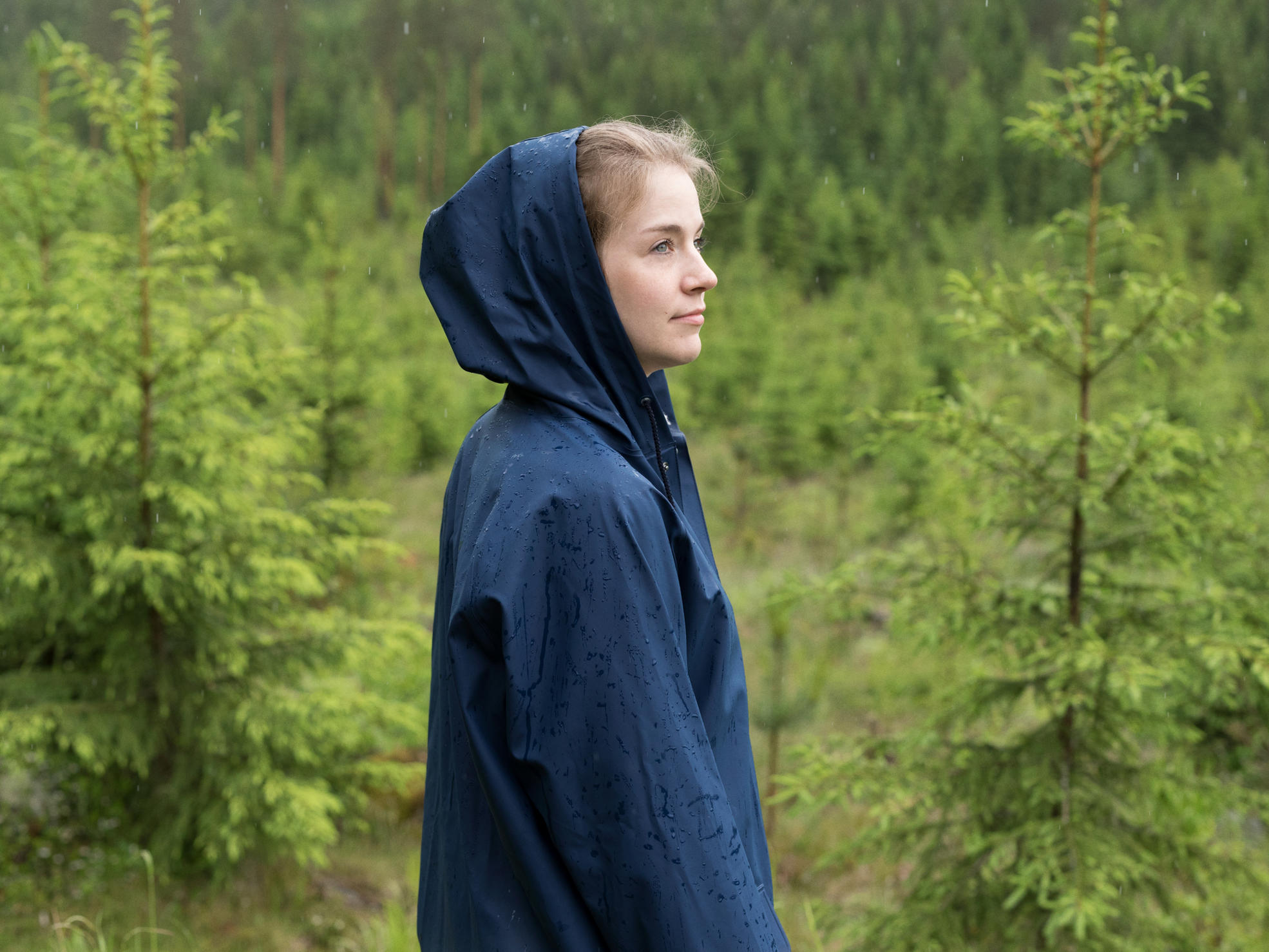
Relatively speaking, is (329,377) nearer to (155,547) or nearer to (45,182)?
(45,182)

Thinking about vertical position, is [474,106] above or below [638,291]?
above

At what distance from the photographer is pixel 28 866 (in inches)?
216

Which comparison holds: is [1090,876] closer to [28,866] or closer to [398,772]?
[398,772]

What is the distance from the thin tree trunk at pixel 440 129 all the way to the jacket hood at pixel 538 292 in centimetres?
3854

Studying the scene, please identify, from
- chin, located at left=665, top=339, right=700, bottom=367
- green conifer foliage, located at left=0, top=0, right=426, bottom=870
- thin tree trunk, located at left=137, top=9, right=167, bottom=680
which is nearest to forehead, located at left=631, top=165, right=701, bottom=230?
chin, located at left=665, top=339, right=700, bottom=367

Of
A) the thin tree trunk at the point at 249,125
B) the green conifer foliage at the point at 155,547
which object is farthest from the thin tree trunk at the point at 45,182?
the thin tree trunk at the point at 249,125

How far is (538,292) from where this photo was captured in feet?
4.21

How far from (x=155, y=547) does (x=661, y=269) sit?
15.4 ft

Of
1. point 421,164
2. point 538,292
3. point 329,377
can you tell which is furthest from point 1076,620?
point 421,164

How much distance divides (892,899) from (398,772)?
3108 mm

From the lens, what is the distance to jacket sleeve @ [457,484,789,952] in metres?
1.08

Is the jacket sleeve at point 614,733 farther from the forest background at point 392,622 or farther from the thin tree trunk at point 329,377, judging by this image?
the thin tree trunk at point 329,377

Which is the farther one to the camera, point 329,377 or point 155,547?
point 329,377

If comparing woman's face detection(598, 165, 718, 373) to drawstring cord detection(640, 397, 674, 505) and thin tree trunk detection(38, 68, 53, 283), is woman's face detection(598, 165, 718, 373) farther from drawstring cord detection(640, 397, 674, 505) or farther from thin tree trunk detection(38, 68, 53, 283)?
thin tree trunk detection(38, 68, 53, 283)
